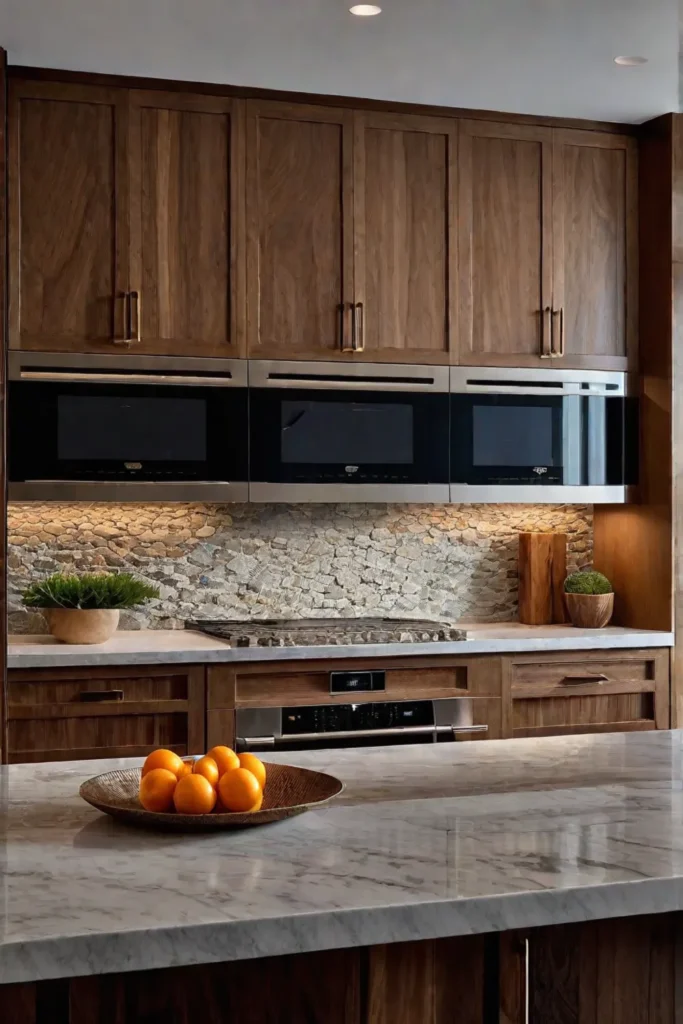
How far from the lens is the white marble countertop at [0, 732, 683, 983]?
138 cm

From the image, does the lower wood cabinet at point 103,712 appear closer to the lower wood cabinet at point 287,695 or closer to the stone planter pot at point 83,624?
the lower wood cabinet at point 287,695

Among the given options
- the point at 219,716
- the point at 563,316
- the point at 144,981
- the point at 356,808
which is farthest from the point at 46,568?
the point at 144,981

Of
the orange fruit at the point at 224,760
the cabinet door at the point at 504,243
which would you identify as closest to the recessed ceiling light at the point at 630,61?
the cabinet door at the point at 504,243

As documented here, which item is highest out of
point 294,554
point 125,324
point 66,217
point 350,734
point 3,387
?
point 66,217

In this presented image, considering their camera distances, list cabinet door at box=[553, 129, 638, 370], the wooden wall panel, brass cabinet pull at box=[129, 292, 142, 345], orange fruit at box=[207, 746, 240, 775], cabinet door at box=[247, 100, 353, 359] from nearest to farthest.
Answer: orange fruit at box=[207, 746, 240, 775] < the wooden wall panel < brass cabinet pull at box=[129, 292, 142, 345] < cabinet door at box=[247, 100, 353, 359] < cabinet door at box=[553, 129, 638, 370]

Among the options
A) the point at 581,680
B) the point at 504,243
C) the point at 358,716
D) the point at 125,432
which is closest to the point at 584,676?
the point at 581,680

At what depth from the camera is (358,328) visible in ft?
13.7

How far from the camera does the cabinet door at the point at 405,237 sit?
166 inches

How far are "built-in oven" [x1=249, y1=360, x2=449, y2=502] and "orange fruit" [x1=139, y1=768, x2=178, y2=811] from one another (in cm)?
233

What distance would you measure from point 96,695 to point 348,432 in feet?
4.21

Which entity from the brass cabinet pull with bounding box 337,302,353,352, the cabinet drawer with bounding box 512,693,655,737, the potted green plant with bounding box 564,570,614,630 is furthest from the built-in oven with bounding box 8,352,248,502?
the potted green plant with bounding box 564,570,614,630

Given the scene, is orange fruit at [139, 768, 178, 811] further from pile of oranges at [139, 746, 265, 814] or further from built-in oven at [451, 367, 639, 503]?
built-in oven at [451, 367, 639, 503]

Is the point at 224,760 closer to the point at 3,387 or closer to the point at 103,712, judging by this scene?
the point at 103,712

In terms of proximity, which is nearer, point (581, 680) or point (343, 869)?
point (343, 869)
